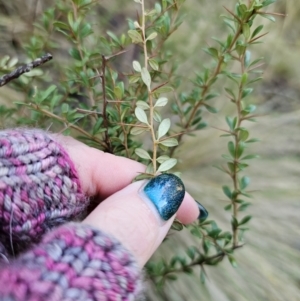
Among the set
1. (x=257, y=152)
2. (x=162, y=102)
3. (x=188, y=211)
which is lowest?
(x=257, y=152)

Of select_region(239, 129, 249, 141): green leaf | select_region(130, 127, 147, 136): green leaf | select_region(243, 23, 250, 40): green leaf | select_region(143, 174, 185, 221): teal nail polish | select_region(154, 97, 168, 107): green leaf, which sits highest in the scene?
select_region(243, 23, 250, 40): green leaf

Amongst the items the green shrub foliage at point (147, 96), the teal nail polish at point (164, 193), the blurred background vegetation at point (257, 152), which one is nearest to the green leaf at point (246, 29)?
the green shrub foliage at point (147, 96)

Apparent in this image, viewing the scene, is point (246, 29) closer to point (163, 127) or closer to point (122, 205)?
point (163, 127)

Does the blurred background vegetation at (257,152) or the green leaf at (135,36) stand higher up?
the green leaf at (135,36)

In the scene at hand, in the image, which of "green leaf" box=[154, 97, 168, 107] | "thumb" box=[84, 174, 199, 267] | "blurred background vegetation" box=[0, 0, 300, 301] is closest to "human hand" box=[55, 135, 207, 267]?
"thumb" box=[84, 174, 199, 267]

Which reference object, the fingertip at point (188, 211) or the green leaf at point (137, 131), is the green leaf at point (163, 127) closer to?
the green leaf at point (137, 131)

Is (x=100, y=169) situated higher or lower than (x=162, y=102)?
lower

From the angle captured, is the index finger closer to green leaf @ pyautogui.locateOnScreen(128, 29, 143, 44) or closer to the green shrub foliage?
the green shrub foliage

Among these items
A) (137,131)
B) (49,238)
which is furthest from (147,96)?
(49,238)
